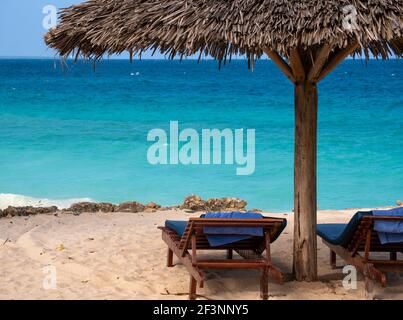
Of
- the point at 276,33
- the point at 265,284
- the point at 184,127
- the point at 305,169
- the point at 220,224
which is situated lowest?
the point at 265,284

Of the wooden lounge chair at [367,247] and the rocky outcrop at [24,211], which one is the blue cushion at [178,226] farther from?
the rocky outcrop at [24,211]

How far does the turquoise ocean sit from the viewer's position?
13039mm

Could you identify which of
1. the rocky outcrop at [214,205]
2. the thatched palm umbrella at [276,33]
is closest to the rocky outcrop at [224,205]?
the rocky outcrop at [214,205]

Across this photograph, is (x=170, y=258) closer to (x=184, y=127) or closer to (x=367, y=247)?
(x=367, y=247)

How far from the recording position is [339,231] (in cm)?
564

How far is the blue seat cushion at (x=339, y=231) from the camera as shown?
4789mm

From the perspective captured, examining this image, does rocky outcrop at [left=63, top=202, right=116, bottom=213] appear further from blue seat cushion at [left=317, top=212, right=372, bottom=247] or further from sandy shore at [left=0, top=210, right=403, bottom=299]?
blue seat cushion at [left=317, top=212, right=372, bottom=247]

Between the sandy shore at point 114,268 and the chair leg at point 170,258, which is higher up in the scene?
the chair leg at point 170,258

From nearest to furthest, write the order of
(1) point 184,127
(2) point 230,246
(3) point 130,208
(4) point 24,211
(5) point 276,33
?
(5) point 276,33, (2) point 230,246, (4) point 24,211, (3) point 130,208, (1) point 184,127

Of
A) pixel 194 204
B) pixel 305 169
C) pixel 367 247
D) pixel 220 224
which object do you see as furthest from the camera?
pixel 194 204

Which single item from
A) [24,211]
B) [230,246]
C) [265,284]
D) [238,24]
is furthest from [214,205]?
[238,24]

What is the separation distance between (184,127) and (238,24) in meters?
18.4

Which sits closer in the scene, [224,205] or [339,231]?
[339,231]

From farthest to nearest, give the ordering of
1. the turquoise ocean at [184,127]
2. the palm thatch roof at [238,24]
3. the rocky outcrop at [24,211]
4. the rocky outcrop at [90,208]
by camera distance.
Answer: the turquoise ocean at [184,127], the rocky outcrop at [90,208], the rocky outcrop at [24,211], the palm thatch roof at [238,24]
